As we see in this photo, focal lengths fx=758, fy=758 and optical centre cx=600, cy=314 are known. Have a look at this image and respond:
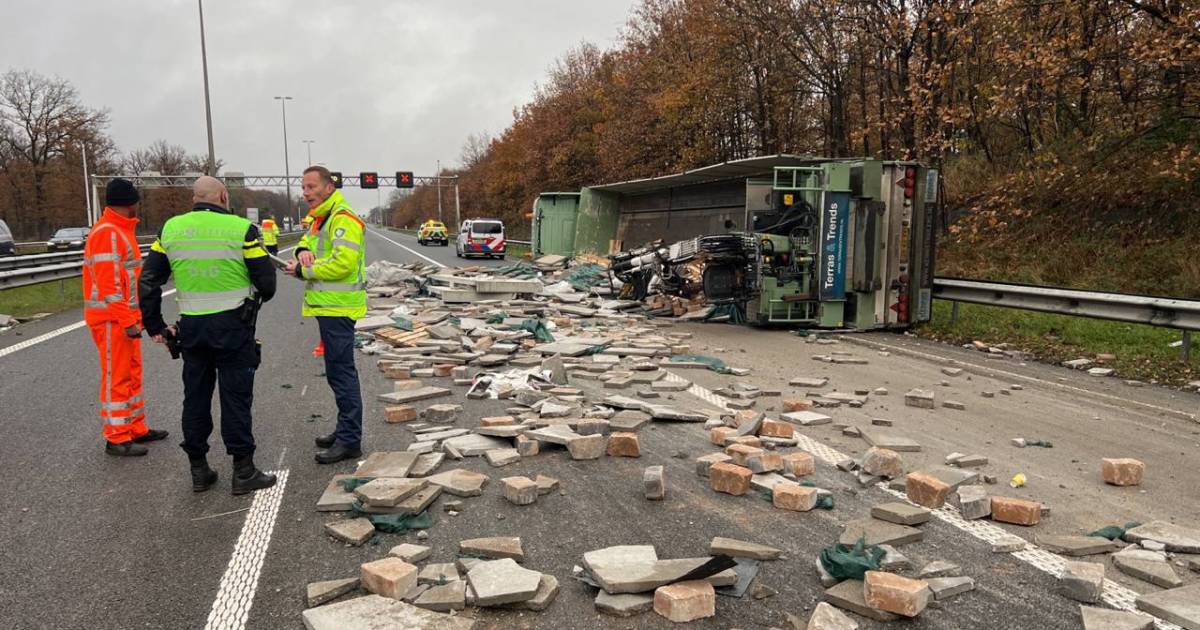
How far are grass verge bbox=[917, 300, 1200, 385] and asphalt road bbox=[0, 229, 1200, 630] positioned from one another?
1117 mm

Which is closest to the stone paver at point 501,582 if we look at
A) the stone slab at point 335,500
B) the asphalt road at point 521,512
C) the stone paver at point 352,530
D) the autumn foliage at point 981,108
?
the asphalt road at point 521,512

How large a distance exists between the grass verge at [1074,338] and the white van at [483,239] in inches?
972

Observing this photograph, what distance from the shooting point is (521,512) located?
4.04m

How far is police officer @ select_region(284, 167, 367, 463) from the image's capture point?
4.93m

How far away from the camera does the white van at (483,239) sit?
34.0 metres

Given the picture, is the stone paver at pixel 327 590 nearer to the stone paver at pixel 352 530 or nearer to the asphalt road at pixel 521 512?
the asphalt road at pixel 521 512

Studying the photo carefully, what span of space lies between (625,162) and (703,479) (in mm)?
26645

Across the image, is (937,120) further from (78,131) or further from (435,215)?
(435,215)

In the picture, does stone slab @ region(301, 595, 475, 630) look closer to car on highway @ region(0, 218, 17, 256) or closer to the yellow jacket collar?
the yellow jacket collar

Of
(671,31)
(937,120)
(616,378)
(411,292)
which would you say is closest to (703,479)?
(616,378)

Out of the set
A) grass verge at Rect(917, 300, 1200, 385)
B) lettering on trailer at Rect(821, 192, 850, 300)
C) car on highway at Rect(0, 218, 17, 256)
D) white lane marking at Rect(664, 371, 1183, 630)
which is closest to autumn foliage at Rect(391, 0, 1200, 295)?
grass verge at Rect(917, 300, 1200, 385)

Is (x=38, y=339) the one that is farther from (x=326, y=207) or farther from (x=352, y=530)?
(x=352, y=530)

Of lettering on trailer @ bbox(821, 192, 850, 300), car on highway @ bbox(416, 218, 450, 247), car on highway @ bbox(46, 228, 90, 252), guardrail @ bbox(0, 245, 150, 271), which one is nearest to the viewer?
lettering on trailer @ bbox(821, 192, 850, 300)

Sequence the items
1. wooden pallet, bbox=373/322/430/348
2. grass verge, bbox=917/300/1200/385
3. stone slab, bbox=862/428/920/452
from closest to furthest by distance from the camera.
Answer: stone slab, bbox=862/428/920/452, grass verge, bbox=917/300/1200/385, wooden pallet, bbox=373/322/430/348
